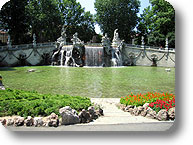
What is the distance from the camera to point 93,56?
26.8 meters

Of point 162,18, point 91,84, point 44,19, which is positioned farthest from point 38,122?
point 44,19

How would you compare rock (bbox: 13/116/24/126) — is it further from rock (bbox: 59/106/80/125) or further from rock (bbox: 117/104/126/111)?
rock (bbox: 117/104/126/111)

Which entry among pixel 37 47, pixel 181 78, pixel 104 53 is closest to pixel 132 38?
pixel 104 53

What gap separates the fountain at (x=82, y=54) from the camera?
26.2m

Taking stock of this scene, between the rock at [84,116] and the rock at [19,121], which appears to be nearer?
the rock at [19,121]

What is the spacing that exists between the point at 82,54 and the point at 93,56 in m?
1.53

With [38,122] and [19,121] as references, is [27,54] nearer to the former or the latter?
[19,121]

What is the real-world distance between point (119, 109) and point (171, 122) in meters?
1.52

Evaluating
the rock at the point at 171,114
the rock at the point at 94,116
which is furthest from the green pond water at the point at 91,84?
the rock at the point at 94,116

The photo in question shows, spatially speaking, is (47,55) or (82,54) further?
(47,55)

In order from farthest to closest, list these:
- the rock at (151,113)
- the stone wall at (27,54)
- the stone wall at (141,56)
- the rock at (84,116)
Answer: the stone wall at (141,56)
the stone wall at (27,54)
the rock at (151,113)
the rock at (84,116)

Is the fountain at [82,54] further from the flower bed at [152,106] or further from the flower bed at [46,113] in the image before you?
the flower bed at [46,113]

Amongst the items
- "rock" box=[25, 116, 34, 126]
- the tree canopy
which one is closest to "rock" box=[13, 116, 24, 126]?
"rock" box=[25, 116, 34, 126]

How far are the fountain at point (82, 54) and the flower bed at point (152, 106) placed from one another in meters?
19.6
